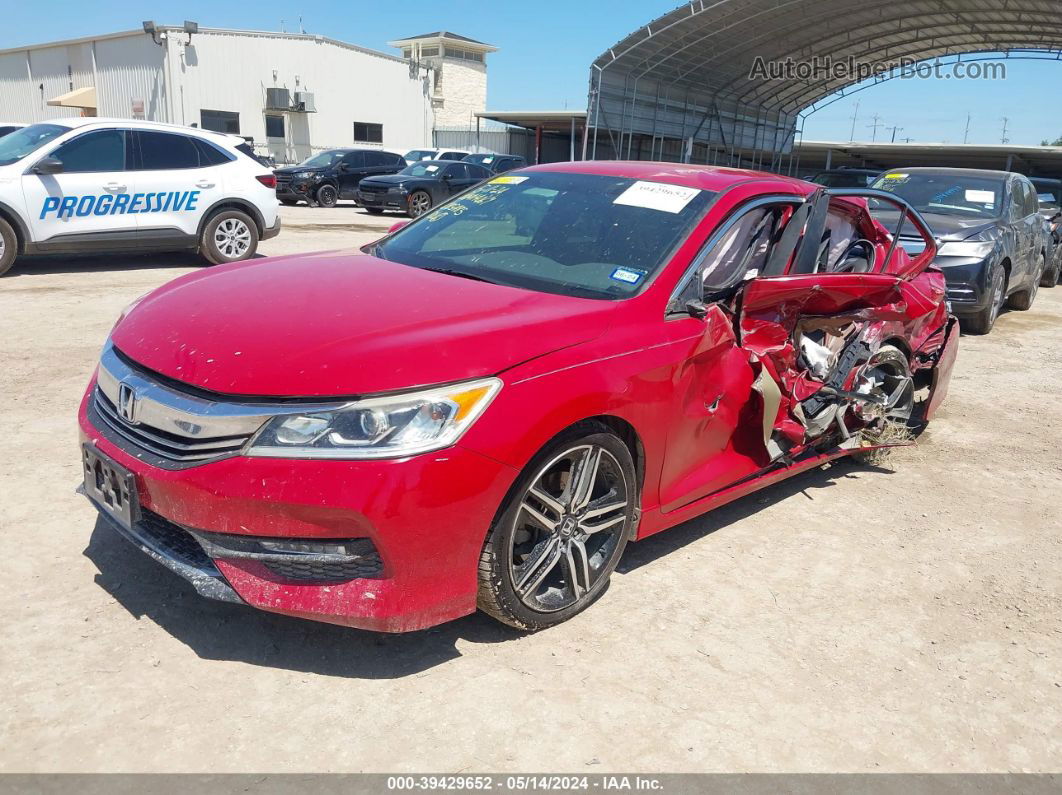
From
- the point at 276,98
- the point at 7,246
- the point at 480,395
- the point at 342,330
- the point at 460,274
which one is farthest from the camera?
the point at 276,98

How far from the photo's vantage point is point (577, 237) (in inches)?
147

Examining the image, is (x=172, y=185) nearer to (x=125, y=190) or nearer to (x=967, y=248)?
(x=125, y=190)

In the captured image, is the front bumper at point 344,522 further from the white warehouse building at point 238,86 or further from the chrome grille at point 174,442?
the white warehouse building at point 238,86

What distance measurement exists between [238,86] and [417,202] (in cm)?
1853

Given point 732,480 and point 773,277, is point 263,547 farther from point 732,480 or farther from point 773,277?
point 773,277

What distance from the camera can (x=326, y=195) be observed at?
2202cm

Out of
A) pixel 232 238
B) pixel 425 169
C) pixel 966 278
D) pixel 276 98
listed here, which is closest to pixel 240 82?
pixel 276 98

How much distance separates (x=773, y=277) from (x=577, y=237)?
0.87m

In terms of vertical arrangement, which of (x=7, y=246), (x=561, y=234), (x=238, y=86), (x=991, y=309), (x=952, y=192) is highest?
(x=238, y=86)

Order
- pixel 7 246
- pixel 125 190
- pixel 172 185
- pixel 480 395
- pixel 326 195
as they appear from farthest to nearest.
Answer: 1. pixel 326 195
2. pixel 172 185
3. pixel 125 190
4. pixel 7 246
5. pixel 480 395

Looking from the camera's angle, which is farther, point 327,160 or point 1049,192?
point 327,160

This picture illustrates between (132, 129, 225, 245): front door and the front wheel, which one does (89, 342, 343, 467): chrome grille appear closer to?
(132, 129, 225, 245): front door

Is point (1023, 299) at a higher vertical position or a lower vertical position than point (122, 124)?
lower

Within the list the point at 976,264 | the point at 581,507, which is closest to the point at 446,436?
the point at 581,507
